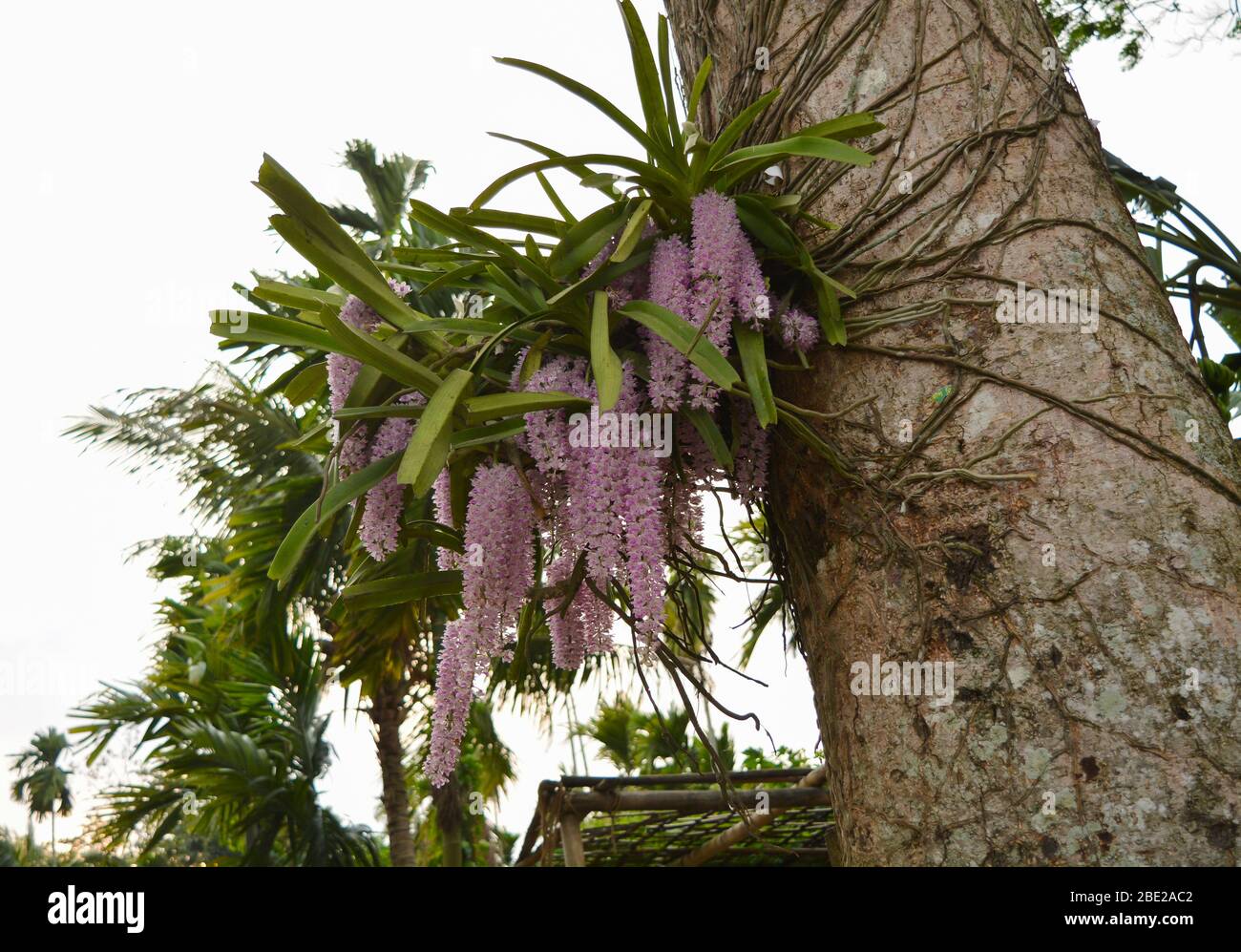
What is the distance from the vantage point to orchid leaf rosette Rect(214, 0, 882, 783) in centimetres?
137

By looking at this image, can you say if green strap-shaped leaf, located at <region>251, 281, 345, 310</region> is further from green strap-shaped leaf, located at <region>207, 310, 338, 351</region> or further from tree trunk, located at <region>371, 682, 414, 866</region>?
tree trunk, located at <region>371, 682, 414, 866</region>

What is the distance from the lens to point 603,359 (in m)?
1.33

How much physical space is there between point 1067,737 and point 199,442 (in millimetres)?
6832

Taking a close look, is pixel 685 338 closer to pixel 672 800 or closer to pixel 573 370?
pixel 573 370

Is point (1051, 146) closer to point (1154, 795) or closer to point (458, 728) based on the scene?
point (1154, 795)

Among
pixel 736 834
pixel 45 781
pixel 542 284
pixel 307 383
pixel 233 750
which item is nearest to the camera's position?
pixel 542 284

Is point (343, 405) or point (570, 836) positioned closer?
point (343, 405)

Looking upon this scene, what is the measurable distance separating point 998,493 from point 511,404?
695 millimetres

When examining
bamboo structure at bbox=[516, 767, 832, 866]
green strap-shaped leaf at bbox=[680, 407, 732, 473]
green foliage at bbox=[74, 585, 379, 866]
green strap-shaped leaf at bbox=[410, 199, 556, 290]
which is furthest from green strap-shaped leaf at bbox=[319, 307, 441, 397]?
green foliage at bbox=[74, 585, 379, 866]

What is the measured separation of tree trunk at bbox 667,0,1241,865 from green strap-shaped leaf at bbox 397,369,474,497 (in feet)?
1.80

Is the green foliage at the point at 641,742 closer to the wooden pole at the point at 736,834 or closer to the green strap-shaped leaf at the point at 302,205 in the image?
the wooden pole at the point at 736,834

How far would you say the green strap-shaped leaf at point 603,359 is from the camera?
4.15 ft

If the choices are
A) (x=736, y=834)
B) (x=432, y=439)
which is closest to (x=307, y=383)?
(x=432, y=439)
